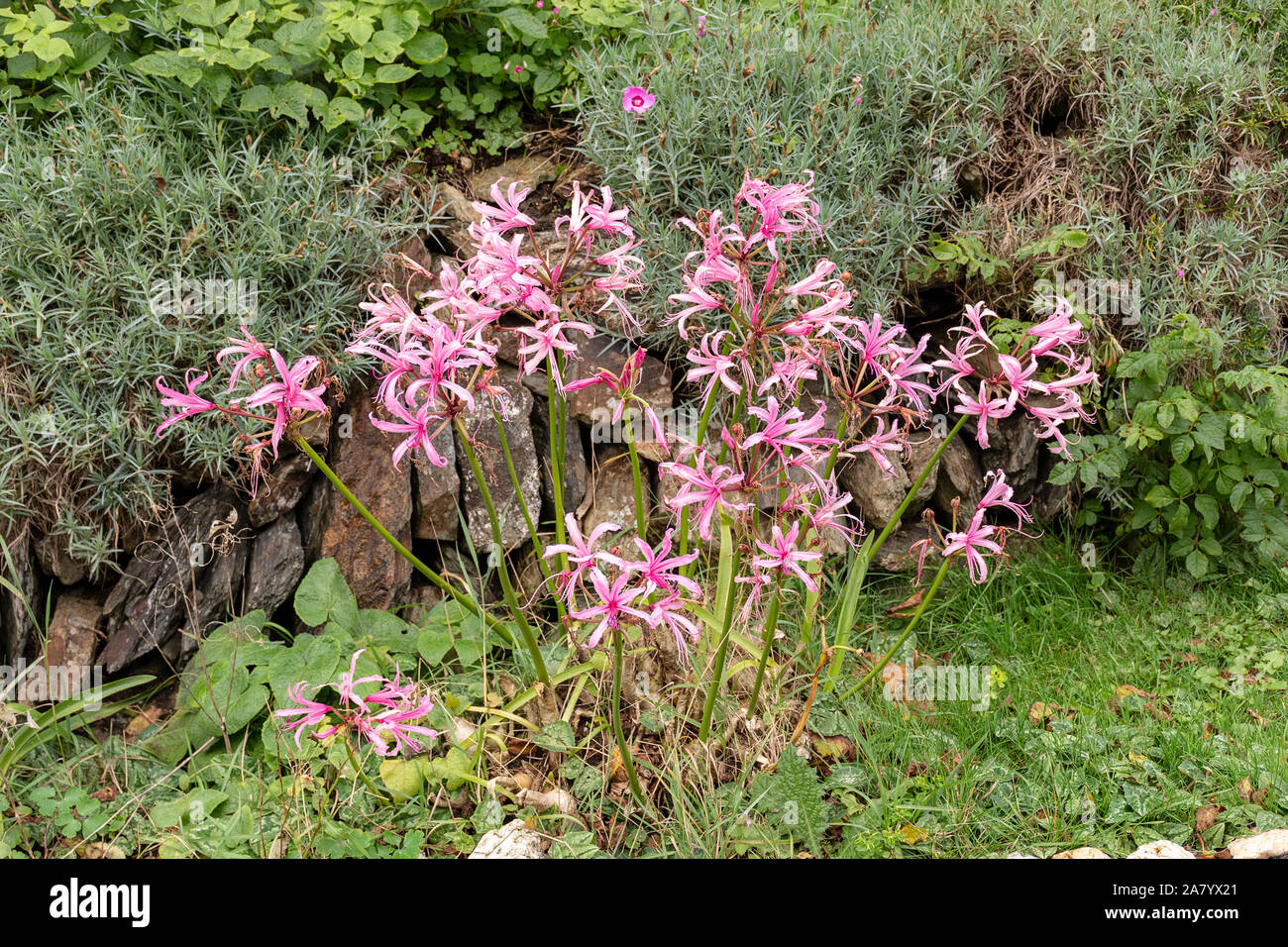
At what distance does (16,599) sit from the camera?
3.36 metres

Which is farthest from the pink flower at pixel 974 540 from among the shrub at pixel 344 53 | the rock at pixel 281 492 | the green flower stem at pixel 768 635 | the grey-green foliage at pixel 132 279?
the shrub at pixel 344 53

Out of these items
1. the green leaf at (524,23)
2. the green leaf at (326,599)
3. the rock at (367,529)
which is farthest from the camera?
the green leaf at (524,23)

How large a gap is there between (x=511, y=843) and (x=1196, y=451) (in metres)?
3.00

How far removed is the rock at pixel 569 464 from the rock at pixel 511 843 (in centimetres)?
134

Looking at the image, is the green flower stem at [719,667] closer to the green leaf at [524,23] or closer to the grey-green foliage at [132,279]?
the grey-green foliage at [132,279]

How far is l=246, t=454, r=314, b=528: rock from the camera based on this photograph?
3500mm

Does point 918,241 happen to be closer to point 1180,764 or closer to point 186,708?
point 1180,764

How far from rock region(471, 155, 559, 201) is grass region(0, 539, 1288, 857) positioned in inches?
77.0

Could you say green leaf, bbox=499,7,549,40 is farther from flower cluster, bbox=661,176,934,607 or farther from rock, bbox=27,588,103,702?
rock, bbox=27,588,103,702

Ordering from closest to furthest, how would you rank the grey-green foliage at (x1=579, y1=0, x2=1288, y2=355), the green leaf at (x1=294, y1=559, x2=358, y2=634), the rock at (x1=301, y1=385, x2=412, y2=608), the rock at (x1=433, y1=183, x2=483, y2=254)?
the green leaf at (x1=294, y1=559, x2=358, y2=634) < the rock at (x1=301, y1=385, x2=412, y2=608) < the grey-green foliage at (x1=579, y1=0, x2=1288, y2=355) < the rock at (x1=433, y1=183, x2=483, y2=254)

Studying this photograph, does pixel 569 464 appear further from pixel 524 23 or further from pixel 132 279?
pixel 524 23

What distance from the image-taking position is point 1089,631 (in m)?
3.76

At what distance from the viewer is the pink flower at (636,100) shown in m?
3.84

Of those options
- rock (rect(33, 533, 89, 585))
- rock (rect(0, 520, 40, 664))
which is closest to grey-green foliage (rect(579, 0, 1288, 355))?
rock (rect(33, 533, 89, 585))
